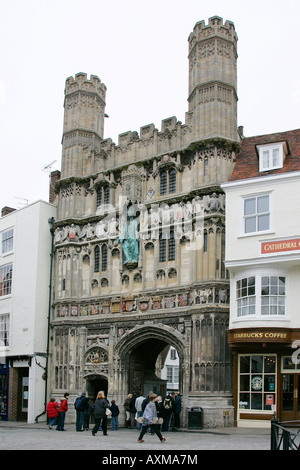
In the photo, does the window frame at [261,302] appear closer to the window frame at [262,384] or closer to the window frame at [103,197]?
the window frame at [262,384]

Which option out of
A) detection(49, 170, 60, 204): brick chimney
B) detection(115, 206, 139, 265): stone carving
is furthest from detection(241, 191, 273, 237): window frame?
detection(49, 170, 60, 204): brick chimney

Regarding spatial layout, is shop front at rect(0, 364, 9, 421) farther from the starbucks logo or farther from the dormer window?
the dormer window

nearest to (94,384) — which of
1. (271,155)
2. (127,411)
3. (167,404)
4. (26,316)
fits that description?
(127,411)

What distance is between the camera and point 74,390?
33.6 meters

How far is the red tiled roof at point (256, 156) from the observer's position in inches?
1150

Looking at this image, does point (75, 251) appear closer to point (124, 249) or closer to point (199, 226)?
point (124, 249)

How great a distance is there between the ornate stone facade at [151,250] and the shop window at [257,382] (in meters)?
0.65

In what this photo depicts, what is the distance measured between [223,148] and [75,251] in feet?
32.8

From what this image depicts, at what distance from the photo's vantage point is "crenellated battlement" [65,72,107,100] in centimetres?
Result: 3816

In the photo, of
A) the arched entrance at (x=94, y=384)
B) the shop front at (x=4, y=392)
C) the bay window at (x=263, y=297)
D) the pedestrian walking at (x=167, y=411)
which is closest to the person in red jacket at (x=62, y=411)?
the pedestrian walking at (x=167, y=411)

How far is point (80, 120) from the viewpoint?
124ft

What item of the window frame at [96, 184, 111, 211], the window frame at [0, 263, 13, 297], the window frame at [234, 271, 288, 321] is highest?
the window frame at [96, 184, 111, 211]

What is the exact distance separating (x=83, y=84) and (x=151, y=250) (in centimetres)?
1162
